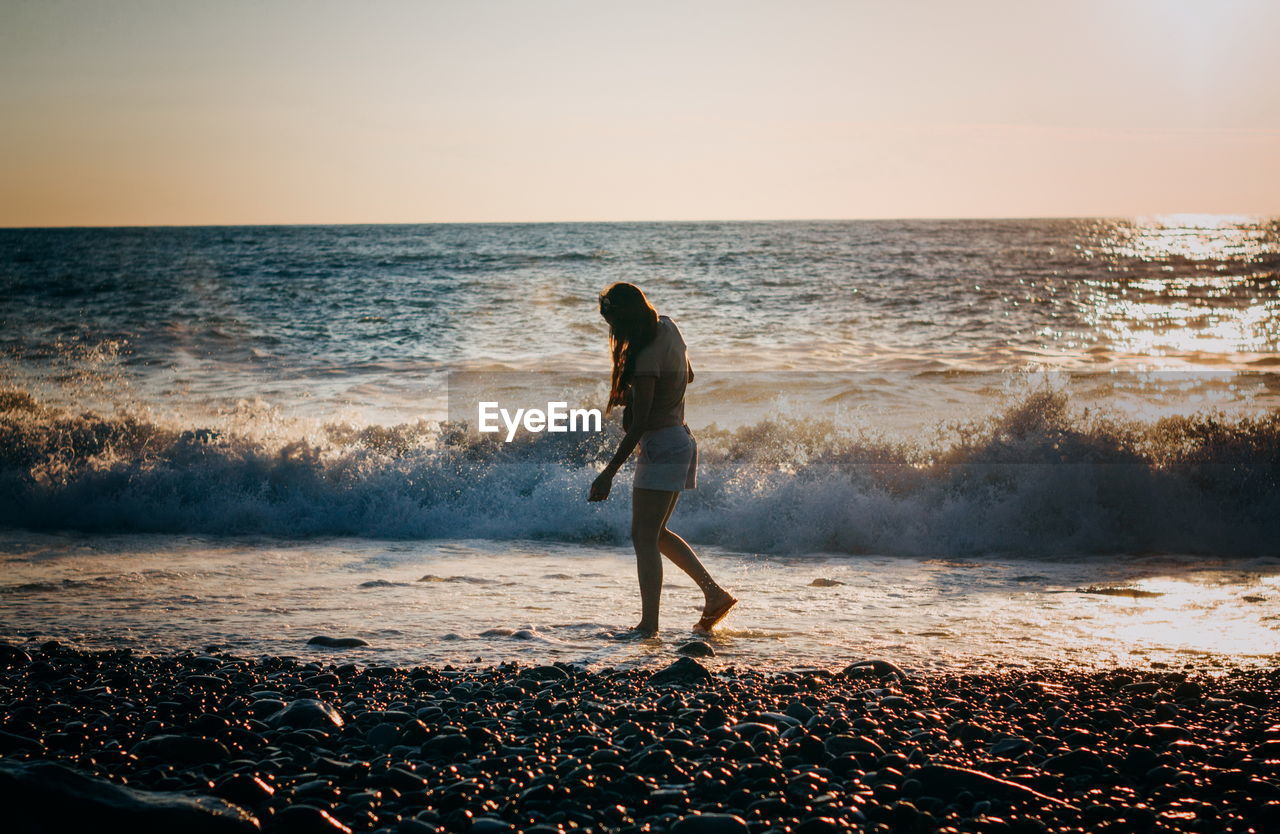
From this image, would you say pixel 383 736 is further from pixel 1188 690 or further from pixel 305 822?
pixel 1188 690

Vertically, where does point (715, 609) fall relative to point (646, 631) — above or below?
above

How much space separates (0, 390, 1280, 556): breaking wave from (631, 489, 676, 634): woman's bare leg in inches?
156

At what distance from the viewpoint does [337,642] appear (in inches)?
223

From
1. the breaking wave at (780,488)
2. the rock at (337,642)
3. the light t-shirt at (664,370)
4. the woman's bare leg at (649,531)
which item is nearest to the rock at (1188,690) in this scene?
the woman's bare leg at (649,531)

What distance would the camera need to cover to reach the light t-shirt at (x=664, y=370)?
5.51m

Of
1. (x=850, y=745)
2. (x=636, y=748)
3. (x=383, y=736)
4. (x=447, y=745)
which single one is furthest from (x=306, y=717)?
(x=850, y=745)

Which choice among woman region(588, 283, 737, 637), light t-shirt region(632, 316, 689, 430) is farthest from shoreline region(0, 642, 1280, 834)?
light t-shirt region(632, 316, 689, 430)

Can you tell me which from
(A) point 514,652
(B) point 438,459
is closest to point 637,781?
(A) point 514,652

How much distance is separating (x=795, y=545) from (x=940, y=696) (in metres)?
5.02

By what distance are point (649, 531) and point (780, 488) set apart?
4.70m

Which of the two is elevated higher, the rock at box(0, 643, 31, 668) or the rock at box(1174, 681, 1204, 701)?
the rock at box(1174, 681, 1204, 701)

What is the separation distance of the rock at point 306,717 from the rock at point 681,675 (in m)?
1.58

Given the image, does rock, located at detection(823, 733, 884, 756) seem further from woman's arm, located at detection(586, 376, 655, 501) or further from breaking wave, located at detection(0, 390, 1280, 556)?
breaking wave, located at detection(0, 390, 1280, 556)

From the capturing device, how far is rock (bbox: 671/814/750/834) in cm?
300
